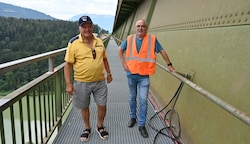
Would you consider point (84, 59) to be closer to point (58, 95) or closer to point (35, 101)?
point (35, 101)

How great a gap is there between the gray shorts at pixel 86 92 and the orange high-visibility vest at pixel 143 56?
1.67 feet

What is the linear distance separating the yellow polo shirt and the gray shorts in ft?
0.25

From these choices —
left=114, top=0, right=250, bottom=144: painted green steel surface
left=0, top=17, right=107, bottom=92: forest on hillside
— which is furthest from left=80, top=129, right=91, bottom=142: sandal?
left=0, top=17, right=107, bottom=92: forest on hillside

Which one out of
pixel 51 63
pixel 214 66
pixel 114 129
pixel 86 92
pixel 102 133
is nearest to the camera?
pixel 214 66

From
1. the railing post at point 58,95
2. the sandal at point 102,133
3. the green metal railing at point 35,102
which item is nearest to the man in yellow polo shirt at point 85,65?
the green metal railing at point 35,102

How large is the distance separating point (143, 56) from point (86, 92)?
887 mm

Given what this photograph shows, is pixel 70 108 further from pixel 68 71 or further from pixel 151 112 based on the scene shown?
pixel 68 71

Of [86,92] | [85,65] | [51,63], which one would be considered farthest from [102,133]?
[51,63]

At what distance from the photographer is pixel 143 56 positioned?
9.46 feet

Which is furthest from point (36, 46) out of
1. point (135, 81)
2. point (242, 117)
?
point (242, 117)

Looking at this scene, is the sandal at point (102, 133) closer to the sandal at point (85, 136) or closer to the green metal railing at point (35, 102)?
the sandal at point (85, 136)

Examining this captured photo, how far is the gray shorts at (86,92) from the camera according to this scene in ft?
8.73

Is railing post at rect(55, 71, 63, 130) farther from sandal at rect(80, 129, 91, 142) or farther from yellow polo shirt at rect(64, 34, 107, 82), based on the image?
yellow polo shirt at rect(64, 34, 107, 82)

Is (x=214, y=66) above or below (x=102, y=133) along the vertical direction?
above
